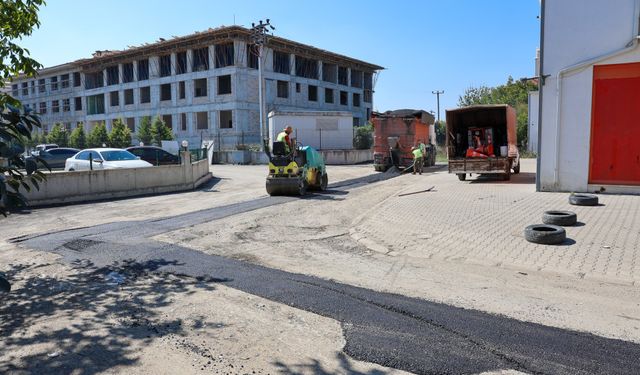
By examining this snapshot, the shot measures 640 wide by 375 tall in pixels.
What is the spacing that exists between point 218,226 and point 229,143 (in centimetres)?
3962

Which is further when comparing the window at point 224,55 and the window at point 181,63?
the window at point 181,63

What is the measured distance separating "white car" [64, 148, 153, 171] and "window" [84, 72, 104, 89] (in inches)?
1901

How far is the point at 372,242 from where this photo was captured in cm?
862

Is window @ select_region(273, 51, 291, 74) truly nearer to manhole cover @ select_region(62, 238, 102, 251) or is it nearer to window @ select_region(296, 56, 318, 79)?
window @ select_region(296, 56, 318, 79)

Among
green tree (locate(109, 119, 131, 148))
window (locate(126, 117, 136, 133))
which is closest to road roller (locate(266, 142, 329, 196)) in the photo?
green tree (locate(109, 119, 131, 148))

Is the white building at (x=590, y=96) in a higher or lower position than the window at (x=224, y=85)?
lower

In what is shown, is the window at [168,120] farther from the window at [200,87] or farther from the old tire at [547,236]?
the old tire at [547,236]

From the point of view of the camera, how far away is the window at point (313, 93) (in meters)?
57.3

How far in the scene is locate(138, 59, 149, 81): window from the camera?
55750mm

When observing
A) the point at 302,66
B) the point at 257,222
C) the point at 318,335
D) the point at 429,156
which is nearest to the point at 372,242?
the point at 257,222

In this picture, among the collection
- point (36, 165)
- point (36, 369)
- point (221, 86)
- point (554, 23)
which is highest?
point (221, 86)

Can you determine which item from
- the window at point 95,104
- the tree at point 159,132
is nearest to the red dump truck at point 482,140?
the tree at point 159,132

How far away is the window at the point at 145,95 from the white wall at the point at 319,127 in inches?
928

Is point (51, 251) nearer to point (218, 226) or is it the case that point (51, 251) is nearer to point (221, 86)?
point (218, 226)
